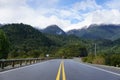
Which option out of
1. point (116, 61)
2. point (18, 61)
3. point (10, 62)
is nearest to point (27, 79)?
point (10, 62)

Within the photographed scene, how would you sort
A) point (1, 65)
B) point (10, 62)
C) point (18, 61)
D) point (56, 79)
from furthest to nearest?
1. point (18, 61)
2. point (10, 62)
3. point (1, 65)
4. point (56, 79)

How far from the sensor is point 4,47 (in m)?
133

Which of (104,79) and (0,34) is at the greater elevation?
(0,34)

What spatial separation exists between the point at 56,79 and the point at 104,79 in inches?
109

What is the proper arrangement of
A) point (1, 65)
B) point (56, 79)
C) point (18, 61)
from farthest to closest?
point (18, 61)
point (1, 65)
point (56, 79)

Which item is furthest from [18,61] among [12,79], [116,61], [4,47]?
[4,47]

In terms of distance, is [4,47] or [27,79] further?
[4,47]

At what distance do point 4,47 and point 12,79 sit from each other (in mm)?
115281

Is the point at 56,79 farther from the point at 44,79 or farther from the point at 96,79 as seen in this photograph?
the point at 96,79

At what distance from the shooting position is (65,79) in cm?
1922

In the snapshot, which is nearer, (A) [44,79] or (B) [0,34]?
(A) [44,79]

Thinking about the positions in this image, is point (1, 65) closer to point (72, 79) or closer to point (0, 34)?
point (72, 79)

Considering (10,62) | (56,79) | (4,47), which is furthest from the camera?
(4,47)

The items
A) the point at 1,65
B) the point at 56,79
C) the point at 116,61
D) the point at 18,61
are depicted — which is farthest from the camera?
the point at 116,61
